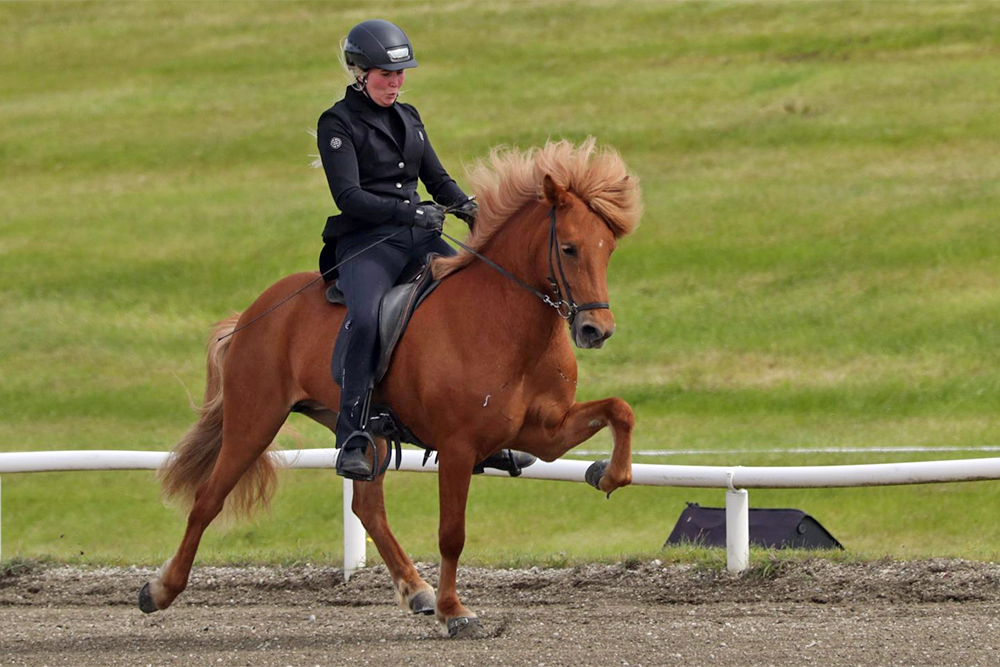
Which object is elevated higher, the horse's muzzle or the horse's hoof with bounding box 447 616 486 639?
the horse's muzzle

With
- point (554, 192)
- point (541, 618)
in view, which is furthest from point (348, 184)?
point (541, 618)

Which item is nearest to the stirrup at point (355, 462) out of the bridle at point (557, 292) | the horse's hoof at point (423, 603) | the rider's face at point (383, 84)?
the horse's hoof at point (423, 603)

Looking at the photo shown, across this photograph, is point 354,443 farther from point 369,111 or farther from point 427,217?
point 369,111

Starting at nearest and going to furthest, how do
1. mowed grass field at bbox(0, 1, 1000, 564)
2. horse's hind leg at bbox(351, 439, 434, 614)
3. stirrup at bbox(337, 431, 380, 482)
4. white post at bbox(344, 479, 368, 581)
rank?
stirrup at bbox(337, 431, 380, 482), horse's hind leg at bbox(351, 439, 434, 614), white post at bbox(344, 479, 368, 581), mowed grass field at bbox(0, 1, 1000, 564)

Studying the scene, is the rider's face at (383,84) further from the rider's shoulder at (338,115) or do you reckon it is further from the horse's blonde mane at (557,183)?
the horse's blonde mane at (557,183)

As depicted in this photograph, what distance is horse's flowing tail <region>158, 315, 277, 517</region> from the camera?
8.90 metres

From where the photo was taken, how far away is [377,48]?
7.77 metres

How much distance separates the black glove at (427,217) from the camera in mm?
7836

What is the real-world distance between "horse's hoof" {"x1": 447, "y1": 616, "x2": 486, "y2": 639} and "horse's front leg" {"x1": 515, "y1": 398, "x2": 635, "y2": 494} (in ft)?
3.12

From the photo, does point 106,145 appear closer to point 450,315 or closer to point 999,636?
point 450,315

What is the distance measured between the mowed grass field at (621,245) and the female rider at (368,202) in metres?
2.81

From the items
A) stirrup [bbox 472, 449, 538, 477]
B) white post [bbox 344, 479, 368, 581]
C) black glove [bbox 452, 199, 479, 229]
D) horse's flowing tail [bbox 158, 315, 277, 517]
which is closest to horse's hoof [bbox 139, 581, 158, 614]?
horse's flowing tail [bbox 158, 315, 277, 517]

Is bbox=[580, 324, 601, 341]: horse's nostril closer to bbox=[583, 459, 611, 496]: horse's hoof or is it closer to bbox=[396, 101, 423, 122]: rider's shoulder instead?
bbox=[583, 459, 611, 496]: horse's hoof

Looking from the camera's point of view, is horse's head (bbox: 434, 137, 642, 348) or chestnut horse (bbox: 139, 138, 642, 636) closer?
horse's head (bbox: 434, 137, 642, 348)
